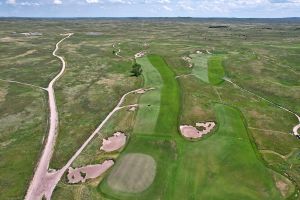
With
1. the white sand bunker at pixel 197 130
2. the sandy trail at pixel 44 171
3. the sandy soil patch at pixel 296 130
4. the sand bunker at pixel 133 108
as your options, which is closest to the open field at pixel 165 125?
the sandy soil patch at pixel 296 130

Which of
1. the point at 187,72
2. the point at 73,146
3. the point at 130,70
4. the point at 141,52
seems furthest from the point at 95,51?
the point at 73,146

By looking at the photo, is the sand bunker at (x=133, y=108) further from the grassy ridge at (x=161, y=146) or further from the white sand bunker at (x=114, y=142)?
the white sand bunker at (x=114, y=142)

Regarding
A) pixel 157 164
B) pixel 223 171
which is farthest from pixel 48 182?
pixel 223 171

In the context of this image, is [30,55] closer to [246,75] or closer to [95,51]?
[95,51]

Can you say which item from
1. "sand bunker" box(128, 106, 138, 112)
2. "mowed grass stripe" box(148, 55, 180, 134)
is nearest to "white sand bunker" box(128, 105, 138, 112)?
"sand bunker" box(128, 106, 138, 112)

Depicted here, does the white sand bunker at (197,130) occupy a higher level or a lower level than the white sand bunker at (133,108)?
lower

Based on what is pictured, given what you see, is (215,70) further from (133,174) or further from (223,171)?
(133,174)
